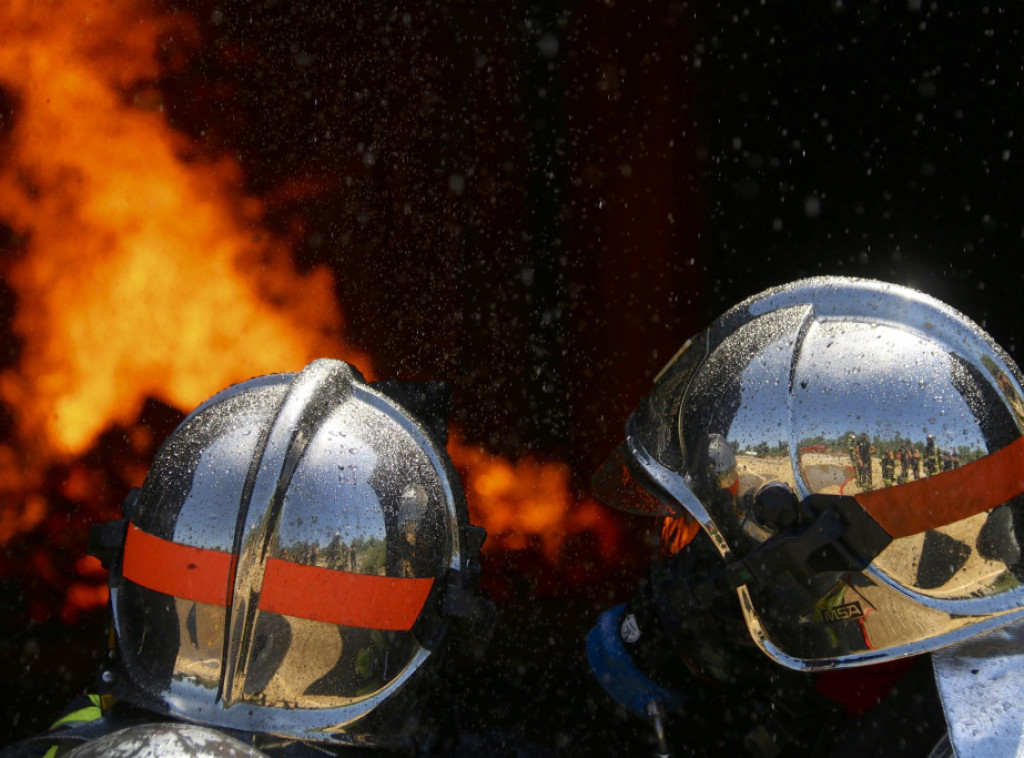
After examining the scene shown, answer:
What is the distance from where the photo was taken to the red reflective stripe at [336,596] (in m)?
1.87

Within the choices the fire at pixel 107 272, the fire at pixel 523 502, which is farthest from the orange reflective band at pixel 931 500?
the fire at pixel 107 272

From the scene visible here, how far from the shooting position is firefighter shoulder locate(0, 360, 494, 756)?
1878mm

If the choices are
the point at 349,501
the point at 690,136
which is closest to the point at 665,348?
the point at 690,136

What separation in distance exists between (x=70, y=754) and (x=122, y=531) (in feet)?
2.59

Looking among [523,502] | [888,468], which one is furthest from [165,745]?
[523,502]

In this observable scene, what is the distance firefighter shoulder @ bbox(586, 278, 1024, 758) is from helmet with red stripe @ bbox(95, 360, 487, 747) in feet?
2.51

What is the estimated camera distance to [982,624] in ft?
6.24

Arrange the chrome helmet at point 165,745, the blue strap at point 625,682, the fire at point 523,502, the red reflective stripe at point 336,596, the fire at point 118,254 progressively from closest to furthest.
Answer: the chrome helmet at point 165,745 < the red reflective stripe at point 336,596 < the blue strap at point 625,682 < the fire at point 118,254 < the fire at point 523,502

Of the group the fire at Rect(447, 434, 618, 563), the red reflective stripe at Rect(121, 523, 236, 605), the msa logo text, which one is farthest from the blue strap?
the fire at Rect(447, 434, 618, 563)

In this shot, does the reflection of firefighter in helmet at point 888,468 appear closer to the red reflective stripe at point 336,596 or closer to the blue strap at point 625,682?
the blue strap at point 625,682

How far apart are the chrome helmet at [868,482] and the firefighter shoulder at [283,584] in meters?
0.83

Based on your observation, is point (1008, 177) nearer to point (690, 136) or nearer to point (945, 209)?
point (945, 209)

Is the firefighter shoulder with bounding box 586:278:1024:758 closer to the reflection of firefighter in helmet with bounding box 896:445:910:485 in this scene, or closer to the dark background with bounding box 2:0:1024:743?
the reflection of firefighter in helmet with bounding box 896:445:910:485

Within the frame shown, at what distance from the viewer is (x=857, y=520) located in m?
1.86
